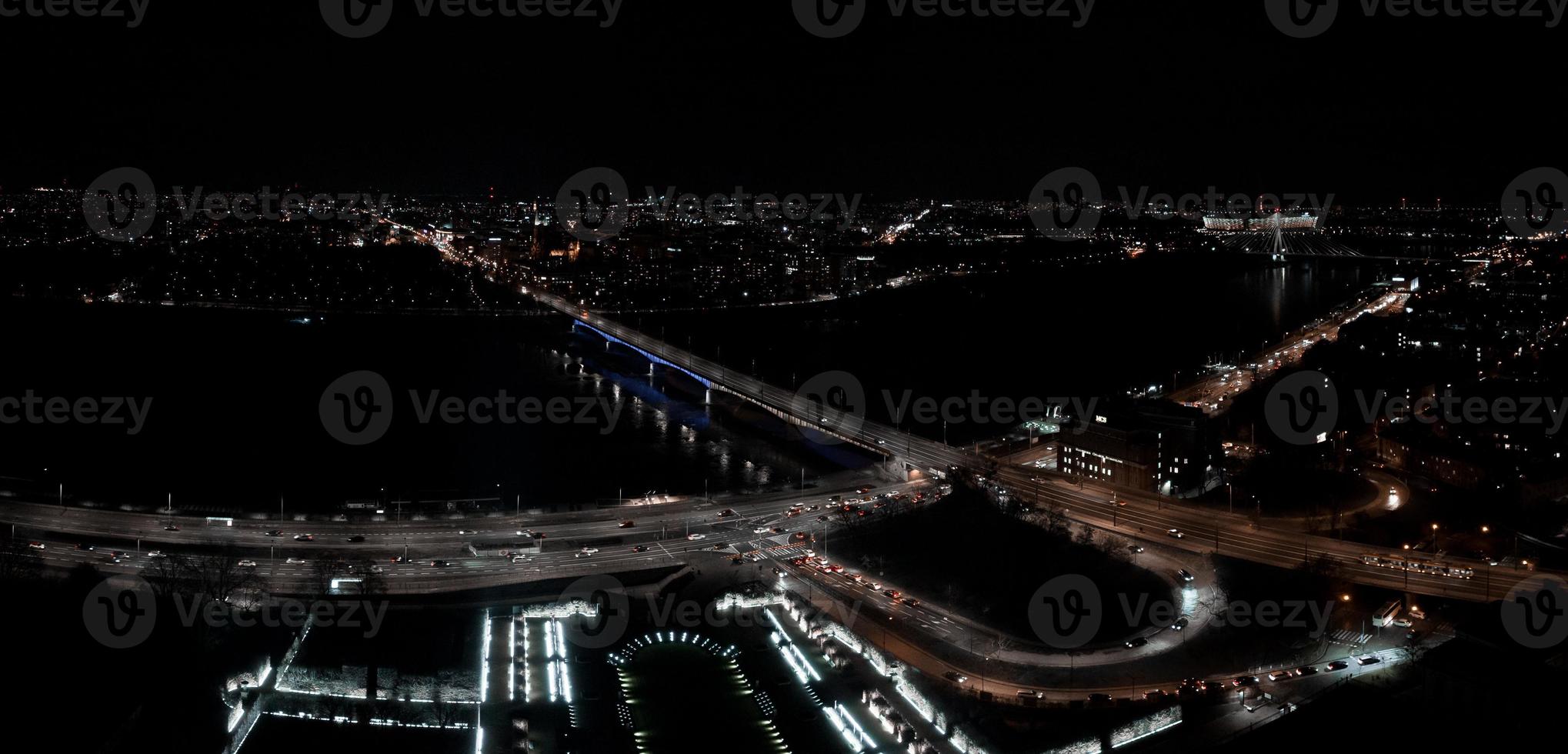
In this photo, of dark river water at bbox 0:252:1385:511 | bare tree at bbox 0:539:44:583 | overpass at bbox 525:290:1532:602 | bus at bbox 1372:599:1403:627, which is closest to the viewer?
bus at bbox 1372:599:1403:627

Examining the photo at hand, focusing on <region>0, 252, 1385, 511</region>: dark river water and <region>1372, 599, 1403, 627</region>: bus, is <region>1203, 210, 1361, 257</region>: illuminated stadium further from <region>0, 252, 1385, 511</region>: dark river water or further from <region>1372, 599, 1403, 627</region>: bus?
<region>1372, 599, 1403, 627</region>: bus

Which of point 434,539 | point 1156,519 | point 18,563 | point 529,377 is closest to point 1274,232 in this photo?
point 529,377

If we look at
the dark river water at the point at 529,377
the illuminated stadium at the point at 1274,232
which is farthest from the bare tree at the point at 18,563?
the illuminated stadium at the point at 1274,232

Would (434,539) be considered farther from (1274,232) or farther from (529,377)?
(1274,232)

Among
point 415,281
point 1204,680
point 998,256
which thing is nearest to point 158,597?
point 1204,680

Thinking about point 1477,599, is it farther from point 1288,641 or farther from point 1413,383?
point 1413,383

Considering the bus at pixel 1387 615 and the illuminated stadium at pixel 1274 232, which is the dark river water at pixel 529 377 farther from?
the illuminated stadium at pixel 1274 232

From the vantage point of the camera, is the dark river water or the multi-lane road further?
the dark river water

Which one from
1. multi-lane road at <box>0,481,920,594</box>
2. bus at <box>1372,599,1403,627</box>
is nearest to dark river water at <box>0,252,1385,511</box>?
multi-lane road at <box>0,481,920,594</box>
